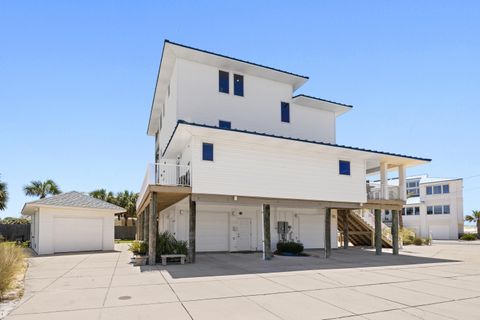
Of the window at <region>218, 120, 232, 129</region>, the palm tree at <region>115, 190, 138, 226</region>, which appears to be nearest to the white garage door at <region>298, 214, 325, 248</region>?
the window at <region>218, 120, 232, 129</region>

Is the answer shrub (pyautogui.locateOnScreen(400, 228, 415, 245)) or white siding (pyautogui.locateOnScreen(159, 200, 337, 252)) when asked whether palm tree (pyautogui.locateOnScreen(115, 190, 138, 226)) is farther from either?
shrub (pyautogui.locateOnScreen(400, 228, 415, 245))

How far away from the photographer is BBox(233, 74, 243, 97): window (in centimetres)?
2264

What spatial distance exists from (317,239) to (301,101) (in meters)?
10.0

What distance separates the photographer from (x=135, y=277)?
42.5ft

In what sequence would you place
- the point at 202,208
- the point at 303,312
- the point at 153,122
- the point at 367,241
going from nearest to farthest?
1. the point at 303,312
2. the point at 202,208
3. the point at 367,241
4. the point at 153,122

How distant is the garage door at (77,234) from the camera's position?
79.1 ft

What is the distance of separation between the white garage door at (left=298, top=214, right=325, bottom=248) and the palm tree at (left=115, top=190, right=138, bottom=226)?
25.6 metres

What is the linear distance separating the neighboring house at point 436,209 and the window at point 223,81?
35402mm

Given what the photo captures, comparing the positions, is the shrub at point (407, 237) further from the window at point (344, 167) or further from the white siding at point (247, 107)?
the window at point (344, 167)

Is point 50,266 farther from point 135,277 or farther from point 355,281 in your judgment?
point 355,281

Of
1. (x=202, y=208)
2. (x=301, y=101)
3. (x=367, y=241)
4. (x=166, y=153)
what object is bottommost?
(x=367, y=241)

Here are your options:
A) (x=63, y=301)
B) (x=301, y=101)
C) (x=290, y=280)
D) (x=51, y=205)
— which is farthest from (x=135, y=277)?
(x=301, y=101)

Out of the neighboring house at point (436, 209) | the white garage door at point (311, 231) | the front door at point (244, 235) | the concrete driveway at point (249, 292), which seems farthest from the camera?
the neighboring house at point (436, 209)

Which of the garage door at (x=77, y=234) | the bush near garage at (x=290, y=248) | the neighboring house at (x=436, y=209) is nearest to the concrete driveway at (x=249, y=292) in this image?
the bush near garage at (x=290, y=248)
